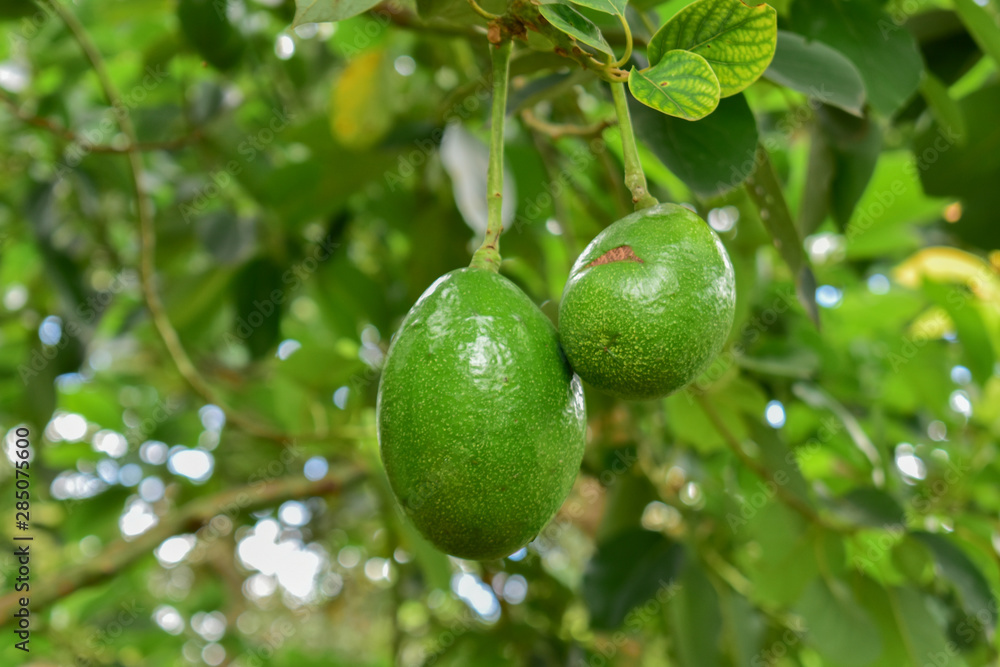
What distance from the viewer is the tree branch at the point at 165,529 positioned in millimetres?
1560

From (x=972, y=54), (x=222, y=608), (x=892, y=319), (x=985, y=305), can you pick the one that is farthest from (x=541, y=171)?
(x=222, y=608)

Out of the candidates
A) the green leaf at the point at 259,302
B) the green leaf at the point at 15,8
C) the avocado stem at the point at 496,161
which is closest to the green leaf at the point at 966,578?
the avocado stem at the point at 496,161

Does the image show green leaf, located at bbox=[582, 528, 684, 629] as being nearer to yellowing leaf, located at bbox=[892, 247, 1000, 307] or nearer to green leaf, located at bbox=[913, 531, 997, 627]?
green leaf, located at bbox=[913, 531, 997, 627]

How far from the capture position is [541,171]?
1655mm

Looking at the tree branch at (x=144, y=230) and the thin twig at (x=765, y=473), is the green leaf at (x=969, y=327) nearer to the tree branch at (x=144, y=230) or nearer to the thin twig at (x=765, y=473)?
the thin twig at (x=765, y=473)

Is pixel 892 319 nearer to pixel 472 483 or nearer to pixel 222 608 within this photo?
pixel 472 483

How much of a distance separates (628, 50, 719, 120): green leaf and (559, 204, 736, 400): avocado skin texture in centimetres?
13

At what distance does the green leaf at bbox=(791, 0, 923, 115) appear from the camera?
3.50 feet

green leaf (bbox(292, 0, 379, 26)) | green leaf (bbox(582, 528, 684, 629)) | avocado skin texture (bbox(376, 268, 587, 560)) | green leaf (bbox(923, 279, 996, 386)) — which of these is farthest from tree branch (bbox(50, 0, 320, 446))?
green leaf (bbox(923, 279, 996, 386))

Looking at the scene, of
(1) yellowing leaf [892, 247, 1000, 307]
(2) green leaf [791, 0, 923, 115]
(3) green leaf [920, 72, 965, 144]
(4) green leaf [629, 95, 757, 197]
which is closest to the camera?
(4) green leaf [629, 95, 757, 197]

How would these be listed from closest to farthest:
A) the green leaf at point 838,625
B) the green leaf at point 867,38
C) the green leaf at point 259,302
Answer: the green leaf at point 867,38, the green leaf at point 838,625, the green leaf at point 259,302

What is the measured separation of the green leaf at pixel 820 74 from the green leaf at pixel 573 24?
1.02 feet

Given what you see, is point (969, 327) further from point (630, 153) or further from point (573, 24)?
point (573, 24)

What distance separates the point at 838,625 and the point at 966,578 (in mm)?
237
